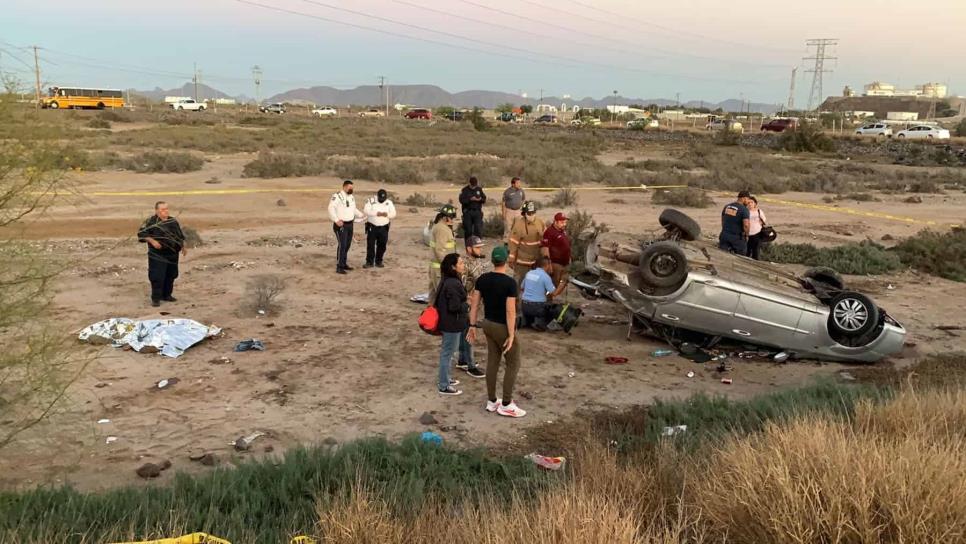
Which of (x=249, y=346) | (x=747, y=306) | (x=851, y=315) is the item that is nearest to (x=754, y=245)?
(x=851, y=315)

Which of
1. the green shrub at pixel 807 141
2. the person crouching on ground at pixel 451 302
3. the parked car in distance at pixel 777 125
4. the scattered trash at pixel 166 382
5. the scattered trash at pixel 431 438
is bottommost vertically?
the scattered trash at pixel 166 382

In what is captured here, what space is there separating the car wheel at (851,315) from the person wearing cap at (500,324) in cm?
418

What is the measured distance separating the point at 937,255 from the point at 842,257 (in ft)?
6.49

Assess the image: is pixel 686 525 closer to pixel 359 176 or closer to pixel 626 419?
pixel 626 419

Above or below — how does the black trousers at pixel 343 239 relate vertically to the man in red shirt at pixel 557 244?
below

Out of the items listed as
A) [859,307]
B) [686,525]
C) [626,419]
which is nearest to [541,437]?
[626,419]

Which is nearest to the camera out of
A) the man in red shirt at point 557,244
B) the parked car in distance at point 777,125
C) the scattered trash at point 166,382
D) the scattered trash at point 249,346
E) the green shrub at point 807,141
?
the scattered trash at point 166,382

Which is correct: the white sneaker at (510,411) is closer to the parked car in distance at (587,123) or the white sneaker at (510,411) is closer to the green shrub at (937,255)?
the green shrub at (937,255)

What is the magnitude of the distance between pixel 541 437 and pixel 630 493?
2402 mm

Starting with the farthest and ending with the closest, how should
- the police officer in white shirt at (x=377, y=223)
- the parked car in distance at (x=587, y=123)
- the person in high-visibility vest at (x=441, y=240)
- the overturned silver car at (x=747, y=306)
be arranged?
the parked car in distance at (x=587, y=123) < the police officer in white shirt at (x=377, y=223) < the person in high-visibility vest at (x=441, y=240) < the overturned silver car at (x=747, y=306)

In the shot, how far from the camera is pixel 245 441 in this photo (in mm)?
6137

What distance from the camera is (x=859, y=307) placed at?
27.1 ft

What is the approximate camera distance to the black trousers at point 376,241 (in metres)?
12.8

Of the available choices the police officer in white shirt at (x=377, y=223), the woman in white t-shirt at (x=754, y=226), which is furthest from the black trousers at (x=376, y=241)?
the woman in white t-shirt at (x=754, y=226)
